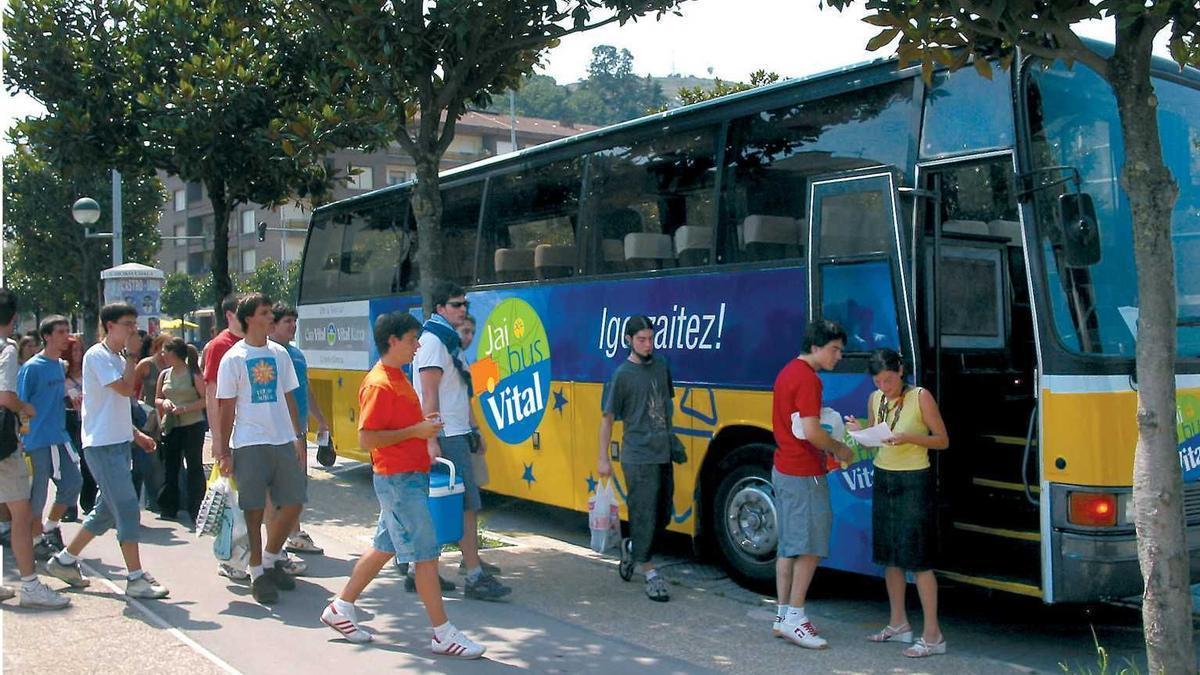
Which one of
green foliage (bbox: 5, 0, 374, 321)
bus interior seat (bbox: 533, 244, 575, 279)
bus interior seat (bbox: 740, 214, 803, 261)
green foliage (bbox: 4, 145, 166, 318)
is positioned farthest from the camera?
green foliage (bbox: 4, 145, 166, 318)

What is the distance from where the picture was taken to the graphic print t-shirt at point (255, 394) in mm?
7141

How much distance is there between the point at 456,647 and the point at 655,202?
13.1 ft

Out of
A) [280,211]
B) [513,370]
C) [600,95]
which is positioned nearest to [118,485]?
[513,370]

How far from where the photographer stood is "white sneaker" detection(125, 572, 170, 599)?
7.24 meters

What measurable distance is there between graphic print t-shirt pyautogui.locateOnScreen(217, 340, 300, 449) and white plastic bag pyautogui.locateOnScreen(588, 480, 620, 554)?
6.82 ft

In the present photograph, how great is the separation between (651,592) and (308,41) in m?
9.02

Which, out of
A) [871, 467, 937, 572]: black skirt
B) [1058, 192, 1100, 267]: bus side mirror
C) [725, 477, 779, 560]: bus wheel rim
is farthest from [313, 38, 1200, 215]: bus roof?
[725, 477, 779, 560]: bus wheel rim

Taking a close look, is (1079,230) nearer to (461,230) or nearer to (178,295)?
(461,230)

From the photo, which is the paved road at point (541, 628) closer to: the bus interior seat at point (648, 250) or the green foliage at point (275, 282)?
the bus interior seat at point (648, 250)

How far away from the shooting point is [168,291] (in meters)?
59.2

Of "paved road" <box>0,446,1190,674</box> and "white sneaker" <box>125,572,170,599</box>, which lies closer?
"paved road" <box>0,446,1190,674</box>

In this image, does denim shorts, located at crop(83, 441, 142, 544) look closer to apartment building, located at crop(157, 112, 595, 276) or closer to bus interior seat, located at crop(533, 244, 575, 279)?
bus interior seat, located at crop(533, 244, 575, 279)

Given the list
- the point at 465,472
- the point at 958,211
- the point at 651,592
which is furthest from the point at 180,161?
the point at 958,211

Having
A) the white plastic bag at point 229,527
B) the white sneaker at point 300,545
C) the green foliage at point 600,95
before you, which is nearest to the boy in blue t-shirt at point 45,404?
the white plastic bag at point 229,527
